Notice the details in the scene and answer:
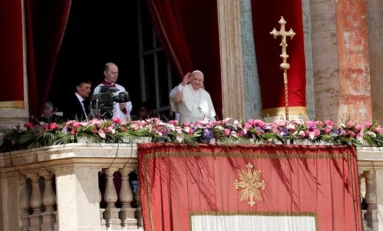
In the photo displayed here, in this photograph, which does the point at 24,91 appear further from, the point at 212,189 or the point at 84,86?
the point at 212,189

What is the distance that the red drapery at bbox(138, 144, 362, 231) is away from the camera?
2336cm

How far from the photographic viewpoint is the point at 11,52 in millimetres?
24391

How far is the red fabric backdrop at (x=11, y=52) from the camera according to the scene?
959 inches

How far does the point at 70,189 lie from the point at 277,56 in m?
4.38

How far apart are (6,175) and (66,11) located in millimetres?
2627

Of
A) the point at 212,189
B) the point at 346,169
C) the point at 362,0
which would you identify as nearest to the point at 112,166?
the point at 212,189

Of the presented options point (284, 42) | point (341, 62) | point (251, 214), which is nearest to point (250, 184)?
point (251, 214)

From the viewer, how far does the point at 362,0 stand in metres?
26.8

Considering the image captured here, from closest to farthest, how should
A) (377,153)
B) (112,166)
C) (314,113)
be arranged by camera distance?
(112,166), (377,153), (314,113)

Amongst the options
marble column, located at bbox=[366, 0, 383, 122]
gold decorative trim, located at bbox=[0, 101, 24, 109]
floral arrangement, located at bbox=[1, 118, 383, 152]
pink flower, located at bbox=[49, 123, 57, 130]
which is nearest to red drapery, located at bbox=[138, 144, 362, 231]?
floral arrangement, located at bbox=[1, 118, 383, 152]

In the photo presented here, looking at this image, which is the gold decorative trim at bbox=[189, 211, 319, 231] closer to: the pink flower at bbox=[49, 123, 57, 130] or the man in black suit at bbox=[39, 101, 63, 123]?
the pink flower at bbox=[49, 123, 57, 130]

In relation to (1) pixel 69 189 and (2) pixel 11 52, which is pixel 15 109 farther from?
(1) pixel 69 189

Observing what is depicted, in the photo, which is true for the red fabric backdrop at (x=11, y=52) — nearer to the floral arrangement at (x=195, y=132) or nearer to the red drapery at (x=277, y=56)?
the floral arrangement at (x=195, y=132)

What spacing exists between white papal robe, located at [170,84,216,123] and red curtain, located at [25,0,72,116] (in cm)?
165
